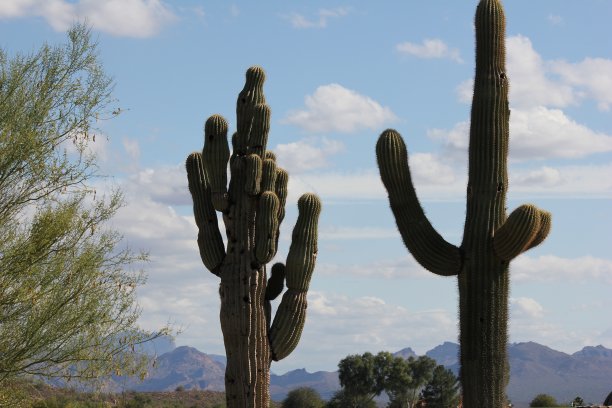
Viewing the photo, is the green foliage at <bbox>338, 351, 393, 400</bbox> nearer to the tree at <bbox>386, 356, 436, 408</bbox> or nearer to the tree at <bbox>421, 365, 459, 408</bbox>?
the tree at <bbox>386, 356, 436, 408</bbox>

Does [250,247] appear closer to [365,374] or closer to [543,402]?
[543,402]

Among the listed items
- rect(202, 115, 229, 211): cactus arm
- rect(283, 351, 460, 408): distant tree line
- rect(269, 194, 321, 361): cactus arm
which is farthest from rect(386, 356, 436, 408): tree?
rect(202, 115, 229, 211): cactus arm

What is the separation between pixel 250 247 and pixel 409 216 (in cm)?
384

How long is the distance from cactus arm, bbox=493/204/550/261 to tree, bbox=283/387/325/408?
127ft

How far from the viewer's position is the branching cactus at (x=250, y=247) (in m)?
15.2

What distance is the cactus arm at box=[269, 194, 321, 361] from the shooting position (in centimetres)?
1521

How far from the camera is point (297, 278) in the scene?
15.2 meters

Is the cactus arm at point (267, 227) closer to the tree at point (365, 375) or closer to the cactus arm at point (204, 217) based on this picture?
the cactus arm at point (204, 217)

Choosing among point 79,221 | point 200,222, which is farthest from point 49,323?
point 200,222

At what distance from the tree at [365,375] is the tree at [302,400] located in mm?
4359

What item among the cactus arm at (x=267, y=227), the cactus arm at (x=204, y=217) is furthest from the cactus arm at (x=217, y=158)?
the cactus arm at (x=267, y=227)

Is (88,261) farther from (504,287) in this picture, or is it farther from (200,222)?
(504,287)

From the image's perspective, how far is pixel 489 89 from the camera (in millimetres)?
12375

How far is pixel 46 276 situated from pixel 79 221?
112cm
